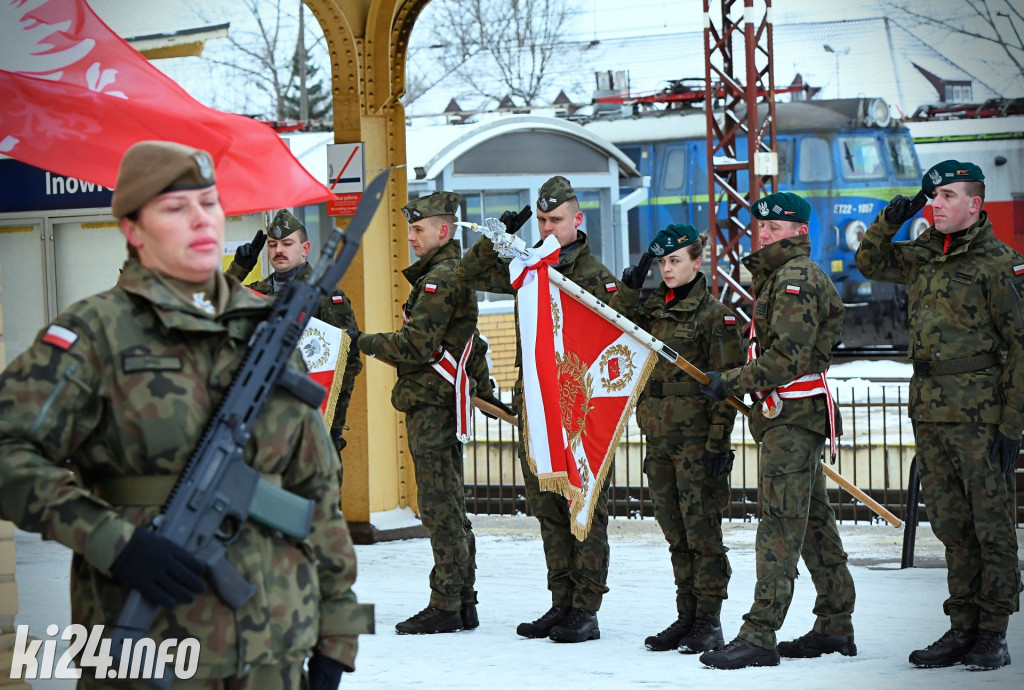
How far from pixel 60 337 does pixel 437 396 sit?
14.0 feet

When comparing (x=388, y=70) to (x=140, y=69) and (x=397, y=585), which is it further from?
(x=397, y=585)

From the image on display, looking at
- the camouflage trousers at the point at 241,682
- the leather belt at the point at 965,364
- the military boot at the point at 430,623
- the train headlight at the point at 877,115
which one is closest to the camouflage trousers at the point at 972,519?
the leather belt at the point at 965,364

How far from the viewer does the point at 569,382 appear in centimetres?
665

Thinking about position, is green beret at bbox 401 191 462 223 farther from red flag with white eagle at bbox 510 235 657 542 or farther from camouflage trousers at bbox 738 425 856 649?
camouflage trousers at bbox 738 425 856 649

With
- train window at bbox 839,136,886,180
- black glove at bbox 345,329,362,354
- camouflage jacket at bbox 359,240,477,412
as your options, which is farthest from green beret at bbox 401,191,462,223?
train window at bbox 839,136,886,180

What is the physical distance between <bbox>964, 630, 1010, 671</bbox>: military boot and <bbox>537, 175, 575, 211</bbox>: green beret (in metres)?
2.80

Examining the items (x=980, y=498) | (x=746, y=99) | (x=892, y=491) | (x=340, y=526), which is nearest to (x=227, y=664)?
(x=340, y=526)

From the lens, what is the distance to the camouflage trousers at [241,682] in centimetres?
275

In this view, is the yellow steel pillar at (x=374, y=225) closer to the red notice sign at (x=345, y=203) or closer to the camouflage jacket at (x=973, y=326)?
the red notice sign at (x=345, y=203)

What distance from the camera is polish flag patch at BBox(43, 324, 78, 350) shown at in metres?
2.67

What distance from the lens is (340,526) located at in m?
2.97

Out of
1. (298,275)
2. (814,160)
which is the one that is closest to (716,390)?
(298,275)

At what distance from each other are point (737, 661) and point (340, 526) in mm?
3282

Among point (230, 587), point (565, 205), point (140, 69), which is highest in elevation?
point (140, 69)
